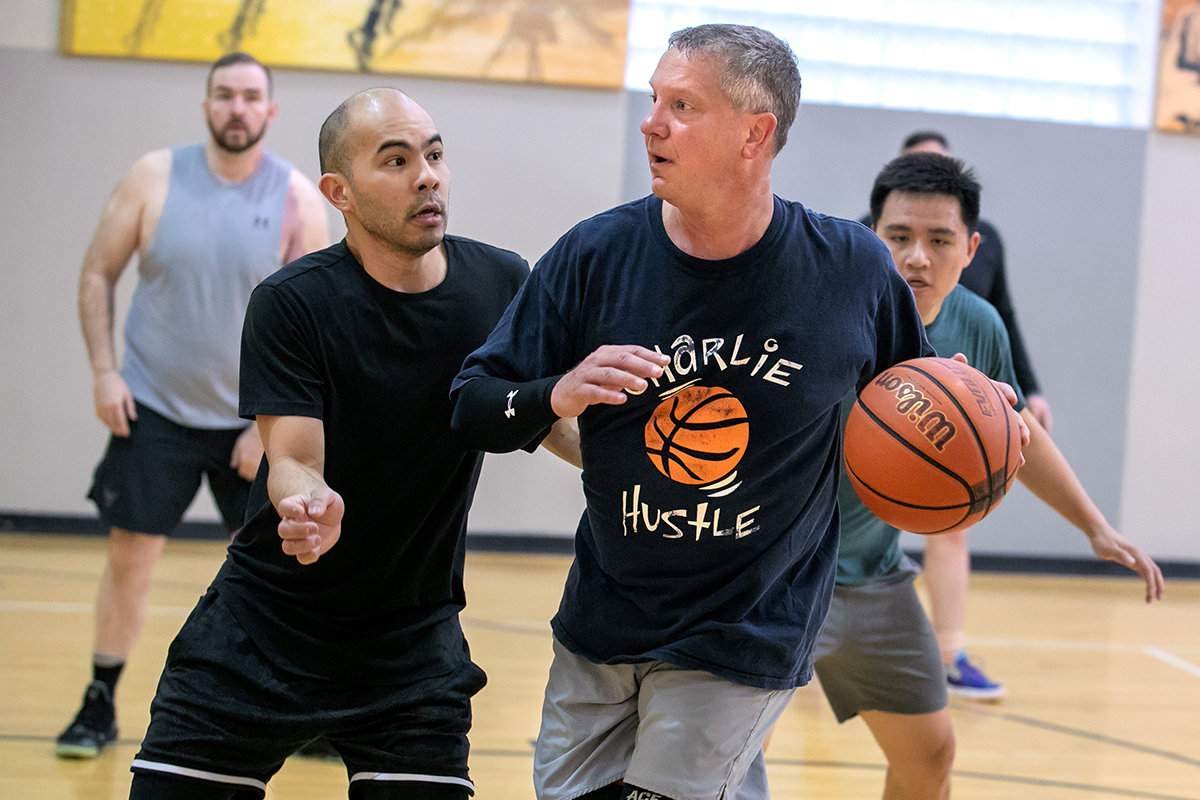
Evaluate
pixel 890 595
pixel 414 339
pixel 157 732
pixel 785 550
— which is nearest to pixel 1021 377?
pixel 890 595

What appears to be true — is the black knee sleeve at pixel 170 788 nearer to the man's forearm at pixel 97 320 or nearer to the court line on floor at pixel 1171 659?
the man's forearm at pixel 97 320

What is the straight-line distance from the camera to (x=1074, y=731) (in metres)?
4.65

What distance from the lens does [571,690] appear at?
225cm

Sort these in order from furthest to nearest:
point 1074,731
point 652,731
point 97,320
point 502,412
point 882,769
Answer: point 1074,731 < point 882,769 < point 97,320 < point 652,731 < point 502,412

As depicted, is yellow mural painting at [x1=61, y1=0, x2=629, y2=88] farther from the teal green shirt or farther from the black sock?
the teal green shirt

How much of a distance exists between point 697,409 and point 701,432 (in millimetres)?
41

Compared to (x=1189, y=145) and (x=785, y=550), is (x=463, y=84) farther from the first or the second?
(x=785, y=550)

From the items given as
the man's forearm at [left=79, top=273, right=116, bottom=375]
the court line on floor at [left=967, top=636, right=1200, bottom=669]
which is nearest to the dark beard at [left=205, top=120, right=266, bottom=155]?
the man's forearm at [left=79, top=273, right=116, bottom=375]

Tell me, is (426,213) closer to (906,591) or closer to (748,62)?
(748,62)

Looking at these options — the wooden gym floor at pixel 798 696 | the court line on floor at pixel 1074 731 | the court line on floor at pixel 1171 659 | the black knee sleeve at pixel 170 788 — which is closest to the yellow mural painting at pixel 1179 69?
the wooden gym floor at pixel 798 696

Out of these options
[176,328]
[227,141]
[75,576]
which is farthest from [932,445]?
[75,576]

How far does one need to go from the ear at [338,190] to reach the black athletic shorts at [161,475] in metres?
1.86

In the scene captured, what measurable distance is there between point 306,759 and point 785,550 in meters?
2.45

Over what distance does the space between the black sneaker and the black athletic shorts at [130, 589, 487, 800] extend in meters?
1.73
